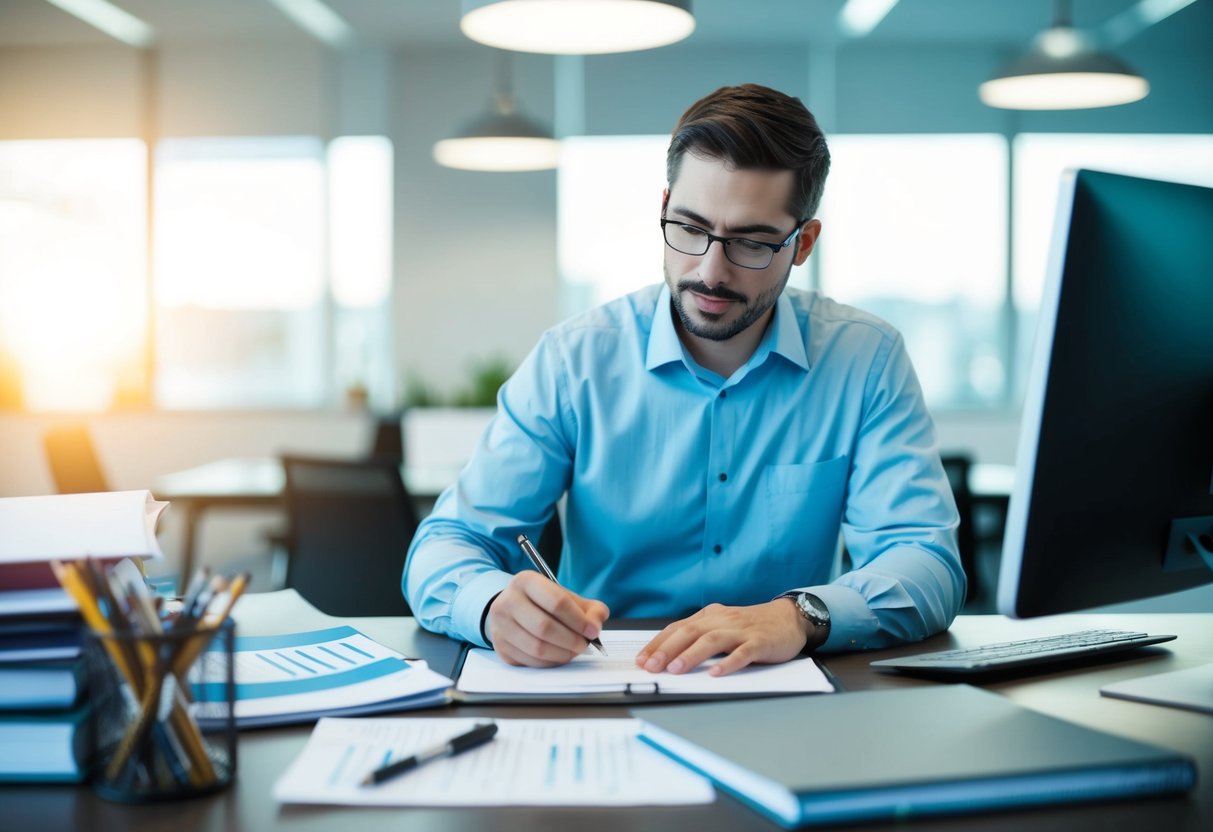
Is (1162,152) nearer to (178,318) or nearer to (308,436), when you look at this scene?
(308,436)

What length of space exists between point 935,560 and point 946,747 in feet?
2.11

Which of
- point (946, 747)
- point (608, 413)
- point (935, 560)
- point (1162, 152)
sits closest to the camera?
point (946, 747)

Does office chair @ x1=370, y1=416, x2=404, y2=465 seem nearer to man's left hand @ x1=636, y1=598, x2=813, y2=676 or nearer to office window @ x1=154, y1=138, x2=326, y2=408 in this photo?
office window @ x1=154, y1=138, x2=326, y2=408

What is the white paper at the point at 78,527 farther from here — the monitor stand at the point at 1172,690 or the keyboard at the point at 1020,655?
the monitor stand at the point at 1172,690

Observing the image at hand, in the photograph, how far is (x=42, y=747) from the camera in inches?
32.4

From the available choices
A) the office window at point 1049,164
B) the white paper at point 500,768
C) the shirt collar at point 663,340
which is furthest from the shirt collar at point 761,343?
the office window at point 1049,164

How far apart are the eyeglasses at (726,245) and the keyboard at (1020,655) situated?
621 mm

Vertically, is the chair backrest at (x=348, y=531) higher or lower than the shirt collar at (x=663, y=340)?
lower

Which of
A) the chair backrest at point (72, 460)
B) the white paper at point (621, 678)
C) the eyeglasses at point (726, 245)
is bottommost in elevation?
the chair backrest at point (72, 460)

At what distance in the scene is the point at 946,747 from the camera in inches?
32.1

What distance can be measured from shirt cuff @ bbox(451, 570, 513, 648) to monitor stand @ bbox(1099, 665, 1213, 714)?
0.66 m

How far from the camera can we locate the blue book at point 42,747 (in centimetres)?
82

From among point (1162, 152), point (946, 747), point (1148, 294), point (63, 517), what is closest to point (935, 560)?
point (1148, 294)

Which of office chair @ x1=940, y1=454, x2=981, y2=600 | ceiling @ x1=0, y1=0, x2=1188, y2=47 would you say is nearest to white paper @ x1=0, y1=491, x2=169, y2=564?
office chair @ x1=940, y1=454, x2=981, y2=600
